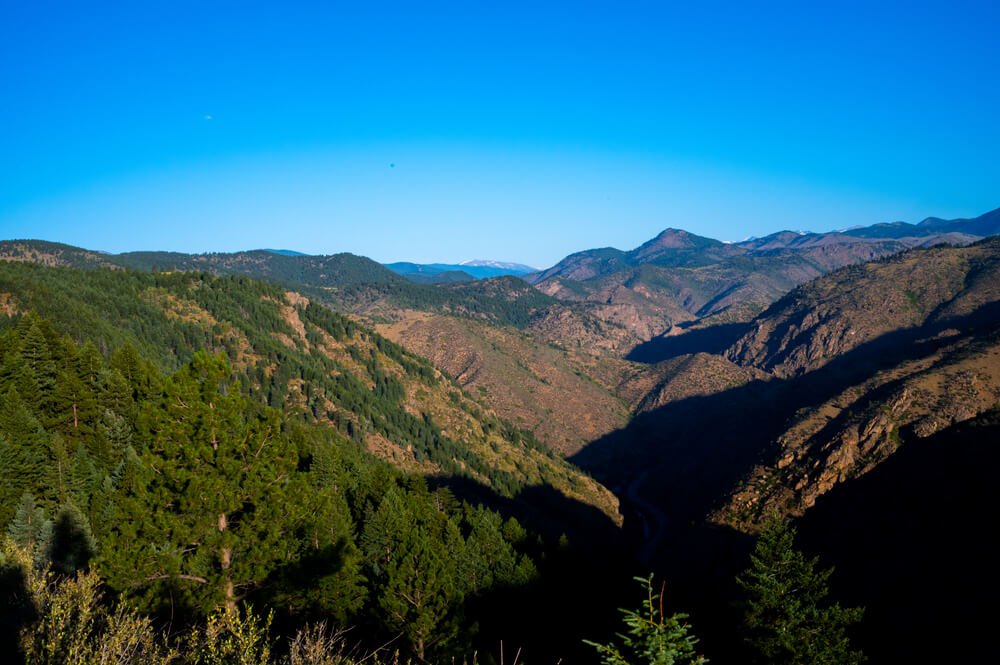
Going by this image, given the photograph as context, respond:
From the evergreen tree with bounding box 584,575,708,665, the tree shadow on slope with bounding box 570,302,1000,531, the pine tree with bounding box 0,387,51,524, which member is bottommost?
the tree shadow on slope with bounding box 570,302,1000,531

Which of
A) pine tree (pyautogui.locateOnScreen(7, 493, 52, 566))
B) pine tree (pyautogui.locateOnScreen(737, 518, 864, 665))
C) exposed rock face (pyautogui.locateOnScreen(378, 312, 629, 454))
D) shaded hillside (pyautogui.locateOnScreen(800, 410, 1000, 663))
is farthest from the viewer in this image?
exposed rock face (pyautogui.locateOnScreen(378, 312, 629, 454))

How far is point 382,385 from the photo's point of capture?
13625 centimetres

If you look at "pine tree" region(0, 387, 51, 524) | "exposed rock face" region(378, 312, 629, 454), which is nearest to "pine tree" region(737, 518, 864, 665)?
"pine tree" region(0, 387, 51, 524)

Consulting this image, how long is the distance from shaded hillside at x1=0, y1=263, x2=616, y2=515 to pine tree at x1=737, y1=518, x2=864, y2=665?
8203 centimetres

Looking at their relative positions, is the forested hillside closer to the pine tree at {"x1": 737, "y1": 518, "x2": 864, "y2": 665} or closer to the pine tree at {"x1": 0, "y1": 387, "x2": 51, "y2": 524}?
the pine tree at {"x1": 0, "y1": 387, "x2": 51, "y2": 524}

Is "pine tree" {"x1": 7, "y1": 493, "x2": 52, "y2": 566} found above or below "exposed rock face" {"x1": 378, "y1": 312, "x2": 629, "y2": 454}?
above

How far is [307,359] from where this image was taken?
130375 mm

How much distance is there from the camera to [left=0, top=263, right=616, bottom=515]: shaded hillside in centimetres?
10656

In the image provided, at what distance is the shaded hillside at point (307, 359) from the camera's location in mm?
106562

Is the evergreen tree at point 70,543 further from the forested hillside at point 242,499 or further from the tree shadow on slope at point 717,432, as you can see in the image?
the tree shadow on slope at point 717,432

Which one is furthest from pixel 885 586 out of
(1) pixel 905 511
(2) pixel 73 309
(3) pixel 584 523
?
(2) pixel 73 309

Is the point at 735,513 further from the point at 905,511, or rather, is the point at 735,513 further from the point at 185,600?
the point at 185,600

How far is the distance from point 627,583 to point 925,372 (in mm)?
72365

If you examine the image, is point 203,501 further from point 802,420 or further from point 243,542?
point 802,420
